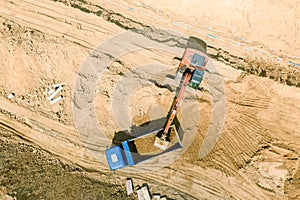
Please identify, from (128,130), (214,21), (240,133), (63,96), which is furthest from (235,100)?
(63,96)

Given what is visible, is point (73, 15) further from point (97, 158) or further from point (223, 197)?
point (223, 197)

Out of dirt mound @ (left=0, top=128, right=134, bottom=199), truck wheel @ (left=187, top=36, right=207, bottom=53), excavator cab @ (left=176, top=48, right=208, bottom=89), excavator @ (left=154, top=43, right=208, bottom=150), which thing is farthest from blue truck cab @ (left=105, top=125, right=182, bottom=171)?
truck wheel @ (left=187, top=36, right=207, bottom=53)

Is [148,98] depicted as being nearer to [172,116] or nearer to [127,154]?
[172,116]

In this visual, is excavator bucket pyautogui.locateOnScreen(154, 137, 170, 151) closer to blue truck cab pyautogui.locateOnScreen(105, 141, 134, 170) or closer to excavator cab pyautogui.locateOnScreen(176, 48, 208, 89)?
blue truck cab pyautogui.locateOnScreen(105, 141, 134, 170)

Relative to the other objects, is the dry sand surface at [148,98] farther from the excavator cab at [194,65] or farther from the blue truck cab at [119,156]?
the blue truck cab at [119,156]

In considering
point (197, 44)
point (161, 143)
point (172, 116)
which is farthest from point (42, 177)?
point (197, 44)
